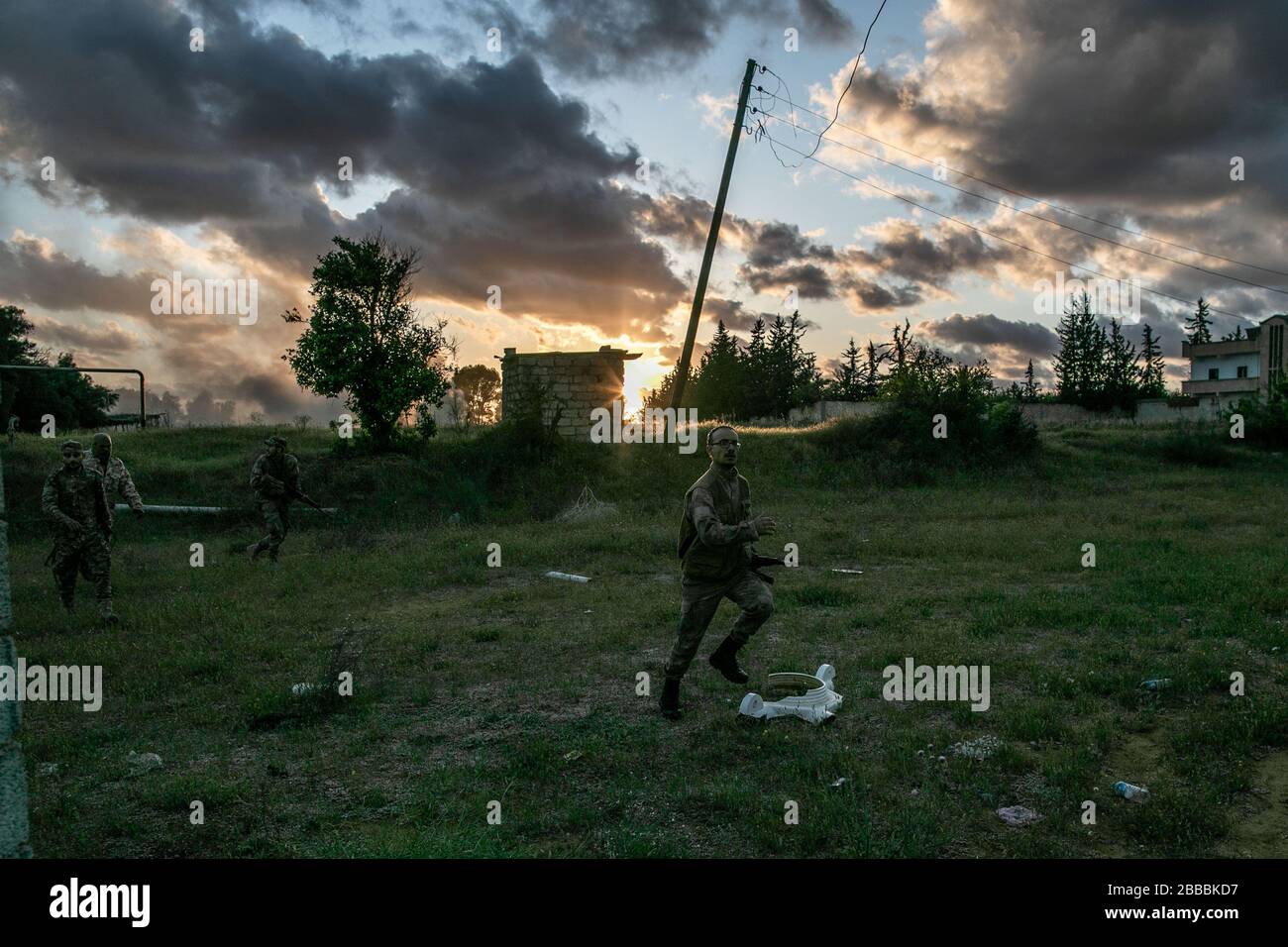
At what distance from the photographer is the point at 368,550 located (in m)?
16.6

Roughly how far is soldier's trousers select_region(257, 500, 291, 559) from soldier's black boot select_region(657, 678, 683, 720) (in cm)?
1041

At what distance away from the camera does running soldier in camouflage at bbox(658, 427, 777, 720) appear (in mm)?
7098

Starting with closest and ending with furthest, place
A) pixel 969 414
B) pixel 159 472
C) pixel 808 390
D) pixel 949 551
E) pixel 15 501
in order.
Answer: pixel 949 551
pixel 15 501
pixel 159 472
pixel 969 414
pixel 808 390

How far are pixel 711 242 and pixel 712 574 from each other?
66.1 ft

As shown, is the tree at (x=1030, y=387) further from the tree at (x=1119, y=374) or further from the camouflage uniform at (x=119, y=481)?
the camouflage uniform at (x=119, y=481)

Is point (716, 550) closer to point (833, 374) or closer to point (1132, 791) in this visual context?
point (1132, 791)

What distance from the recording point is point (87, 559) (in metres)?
11.5

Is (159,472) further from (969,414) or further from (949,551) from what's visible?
(969,414)

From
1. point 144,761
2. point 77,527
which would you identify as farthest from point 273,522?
point 144,761

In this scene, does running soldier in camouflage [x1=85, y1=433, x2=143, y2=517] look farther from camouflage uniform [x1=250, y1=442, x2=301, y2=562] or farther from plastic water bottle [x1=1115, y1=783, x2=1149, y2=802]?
plastic water bottle [x1=1115, y1=783, x2=1149, y2=802]

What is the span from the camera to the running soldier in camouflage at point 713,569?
7098mm

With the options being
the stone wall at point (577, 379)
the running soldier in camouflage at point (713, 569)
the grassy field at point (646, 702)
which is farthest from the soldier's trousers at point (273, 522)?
the stone wall at point (577, 379)

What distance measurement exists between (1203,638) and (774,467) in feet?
57.2

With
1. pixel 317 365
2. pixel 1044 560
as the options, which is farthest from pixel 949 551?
pixel 317 365
